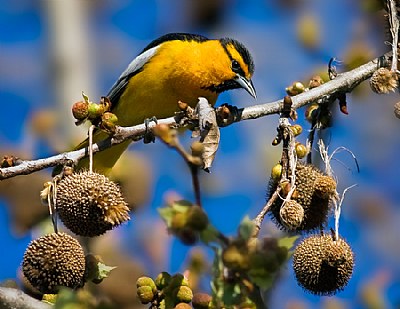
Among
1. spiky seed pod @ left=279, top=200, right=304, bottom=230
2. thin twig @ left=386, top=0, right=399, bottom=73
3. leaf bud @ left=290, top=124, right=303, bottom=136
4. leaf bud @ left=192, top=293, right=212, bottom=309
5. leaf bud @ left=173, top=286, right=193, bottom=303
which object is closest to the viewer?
leaf bud @ left=192, top=293, right=212, bottom=309

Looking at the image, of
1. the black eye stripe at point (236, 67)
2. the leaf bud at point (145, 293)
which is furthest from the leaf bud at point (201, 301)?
the black eye stripe at point (236, 67)

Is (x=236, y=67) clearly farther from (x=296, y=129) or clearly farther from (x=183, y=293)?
(x=183, y=293)

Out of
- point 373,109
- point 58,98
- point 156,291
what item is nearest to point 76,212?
point 156,291

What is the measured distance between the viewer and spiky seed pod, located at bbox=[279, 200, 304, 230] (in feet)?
8.51

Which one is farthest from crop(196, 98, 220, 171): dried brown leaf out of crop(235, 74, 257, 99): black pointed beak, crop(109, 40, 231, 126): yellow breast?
crop(235, 74, 257, 99): black pointed beak

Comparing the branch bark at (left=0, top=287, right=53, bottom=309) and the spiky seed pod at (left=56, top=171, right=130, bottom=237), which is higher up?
the spiky seed pod at (left=56, top=171, right=130, bottom=237)

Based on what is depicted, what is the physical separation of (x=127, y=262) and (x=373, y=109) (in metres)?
2.61

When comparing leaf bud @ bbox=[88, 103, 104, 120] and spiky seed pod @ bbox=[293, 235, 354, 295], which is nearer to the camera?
spiky seed pod @ bbox=[293, 235, 354, 295]

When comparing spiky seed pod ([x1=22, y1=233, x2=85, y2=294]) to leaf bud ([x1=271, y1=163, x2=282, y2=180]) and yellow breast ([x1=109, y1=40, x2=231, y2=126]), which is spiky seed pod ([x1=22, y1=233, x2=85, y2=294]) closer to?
leaf bud ([x1=271, y1=163, x2=282, y2=180])

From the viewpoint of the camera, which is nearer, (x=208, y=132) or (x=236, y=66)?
(x=208, y=132)

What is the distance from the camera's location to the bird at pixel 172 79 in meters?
4.65

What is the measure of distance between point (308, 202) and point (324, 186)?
79 mm

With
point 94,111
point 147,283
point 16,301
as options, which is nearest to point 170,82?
point 94,111

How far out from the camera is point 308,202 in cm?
284
